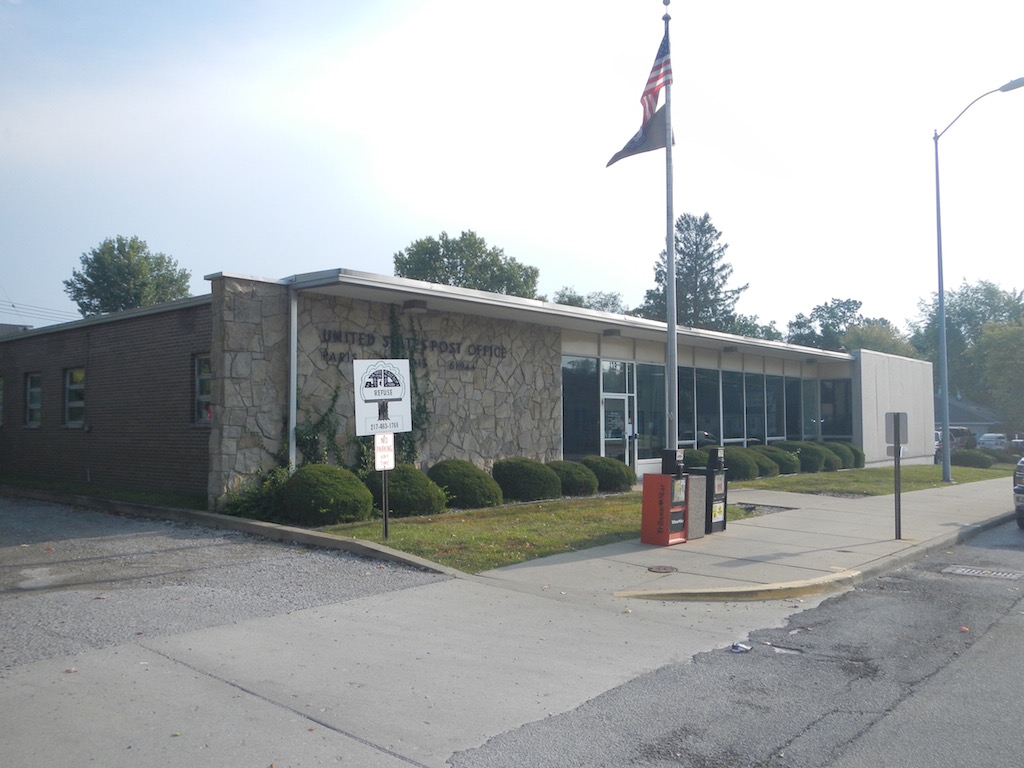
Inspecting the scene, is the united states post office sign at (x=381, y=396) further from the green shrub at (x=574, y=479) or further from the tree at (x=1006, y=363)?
the tree at (x=1006, y=363)

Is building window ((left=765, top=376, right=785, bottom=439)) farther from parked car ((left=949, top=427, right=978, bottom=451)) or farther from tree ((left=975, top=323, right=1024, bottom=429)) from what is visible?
tree ((left=975, top=323, right=1024, bottom=429))

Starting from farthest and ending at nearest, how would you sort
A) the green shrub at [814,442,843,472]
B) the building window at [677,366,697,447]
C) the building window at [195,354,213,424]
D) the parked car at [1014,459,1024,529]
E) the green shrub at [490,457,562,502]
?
1. the green shrub at [814,442,843,472]
2. the building window at [677,366,697,447]
3. the green shrub at [490,457,562,502]
4. the building window at [195,354,213,424]
5. the parked car at [1014,459,1024,529]

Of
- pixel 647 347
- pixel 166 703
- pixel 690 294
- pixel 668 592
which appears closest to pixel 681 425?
pixel 647 347

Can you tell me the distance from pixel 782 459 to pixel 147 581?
21.0 meters

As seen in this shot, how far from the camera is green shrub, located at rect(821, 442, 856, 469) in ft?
99.5

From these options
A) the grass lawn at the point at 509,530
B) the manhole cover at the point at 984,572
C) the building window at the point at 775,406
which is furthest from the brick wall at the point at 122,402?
the building window at the point at 775,406

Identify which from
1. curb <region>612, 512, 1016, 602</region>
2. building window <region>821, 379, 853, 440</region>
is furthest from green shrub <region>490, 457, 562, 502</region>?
building window <region>821, 379, 853, 440</region>

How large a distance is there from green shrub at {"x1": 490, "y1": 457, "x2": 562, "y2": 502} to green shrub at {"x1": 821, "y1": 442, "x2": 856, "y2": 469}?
15.8 m

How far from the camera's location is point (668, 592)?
9.62 metres

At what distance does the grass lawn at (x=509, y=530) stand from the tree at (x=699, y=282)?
58.4 meters

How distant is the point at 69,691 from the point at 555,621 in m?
4.25

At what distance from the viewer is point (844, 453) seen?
30453 millimetres

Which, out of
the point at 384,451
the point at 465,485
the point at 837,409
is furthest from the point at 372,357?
the point at 837,409

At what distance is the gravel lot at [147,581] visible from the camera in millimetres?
7527
